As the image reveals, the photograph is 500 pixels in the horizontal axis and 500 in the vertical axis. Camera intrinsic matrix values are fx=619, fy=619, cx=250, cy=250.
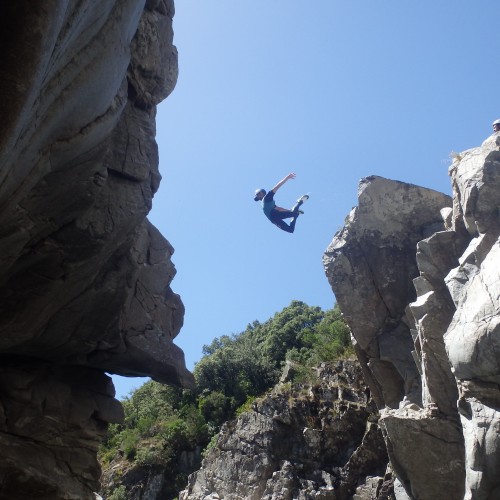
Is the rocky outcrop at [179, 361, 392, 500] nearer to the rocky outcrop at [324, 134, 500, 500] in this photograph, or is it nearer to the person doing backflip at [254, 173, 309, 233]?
the rocky outcrop at [324, 134, 500, 500]

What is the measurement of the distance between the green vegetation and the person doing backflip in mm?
9304

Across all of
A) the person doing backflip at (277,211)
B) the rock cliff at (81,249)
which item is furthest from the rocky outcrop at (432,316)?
the rock cliff at (81,249)

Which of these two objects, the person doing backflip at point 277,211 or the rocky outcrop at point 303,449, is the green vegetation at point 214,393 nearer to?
the rocky outcrop at point 303,449

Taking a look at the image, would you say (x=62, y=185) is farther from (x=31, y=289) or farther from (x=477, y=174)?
(x=477, y=174)

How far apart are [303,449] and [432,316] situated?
7995 mm

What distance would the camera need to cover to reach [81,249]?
28.7ft

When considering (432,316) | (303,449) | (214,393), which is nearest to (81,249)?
(432,316)

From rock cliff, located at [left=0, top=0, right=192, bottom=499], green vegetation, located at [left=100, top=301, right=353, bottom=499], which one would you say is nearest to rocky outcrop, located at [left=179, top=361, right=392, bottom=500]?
A: green vegetation, located at [left=100, top=301, right=353, bottom=499]

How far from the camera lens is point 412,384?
19.3 meters

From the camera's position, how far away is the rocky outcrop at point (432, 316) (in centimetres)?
1427

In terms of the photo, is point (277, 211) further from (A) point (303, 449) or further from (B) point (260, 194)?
(A) point (303, 449)

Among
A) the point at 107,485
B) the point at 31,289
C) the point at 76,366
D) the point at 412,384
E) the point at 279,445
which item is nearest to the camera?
the point at 31,289

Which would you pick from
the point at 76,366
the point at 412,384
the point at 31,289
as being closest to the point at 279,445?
the point at 412,384

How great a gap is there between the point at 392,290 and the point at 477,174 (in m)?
5.64
